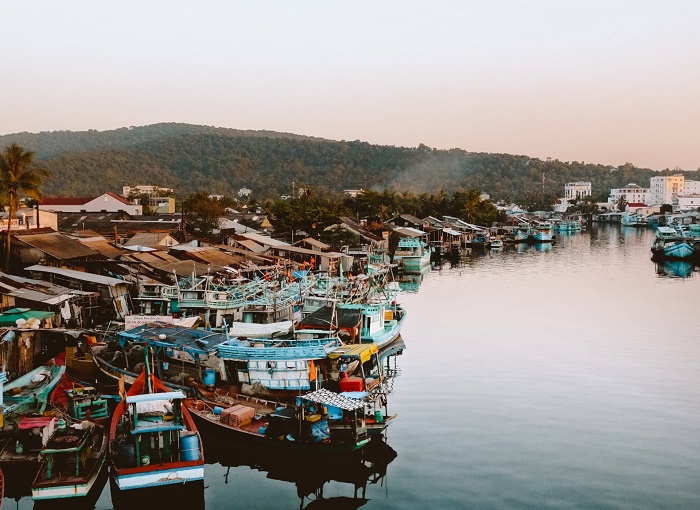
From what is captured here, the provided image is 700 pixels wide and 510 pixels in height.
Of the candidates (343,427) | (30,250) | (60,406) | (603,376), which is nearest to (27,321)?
(60,406)

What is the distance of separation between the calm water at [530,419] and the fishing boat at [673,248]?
31960mm

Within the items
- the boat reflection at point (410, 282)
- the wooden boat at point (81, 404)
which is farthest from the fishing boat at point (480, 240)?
the wooden boat at point (81, 404)

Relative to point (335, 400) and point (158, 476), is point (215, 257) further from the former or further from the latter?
point (158, 476)

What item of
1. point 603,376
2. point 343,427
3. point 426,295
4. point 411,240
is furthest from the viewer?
point 411,240

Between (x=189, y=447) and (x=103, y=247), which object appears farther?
(x=103, y=247)

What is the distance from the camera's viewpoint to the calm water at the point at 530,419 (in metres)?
17.9

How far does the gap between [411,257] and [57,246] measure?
39.9m

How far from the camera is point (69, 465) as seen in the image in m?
16.8

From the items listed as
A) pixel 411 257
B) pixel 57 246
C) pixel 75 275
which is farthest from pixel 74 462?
pixel 411 257

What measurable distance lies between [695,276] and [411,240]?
2749 cm

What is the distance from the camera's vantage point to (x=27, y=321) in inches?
1014

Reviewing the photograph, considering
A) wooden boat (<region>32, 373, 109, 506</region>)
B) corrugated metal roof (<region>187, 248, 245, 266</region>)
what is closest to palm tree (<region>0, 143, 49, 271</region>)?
corrugated metal roof (<region>187, 248, 245, 266</region>)

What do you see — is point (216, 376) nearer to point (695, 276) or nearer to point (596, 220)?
point (695, 276)

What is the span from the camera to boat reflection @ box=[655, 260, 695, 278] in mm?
63250
